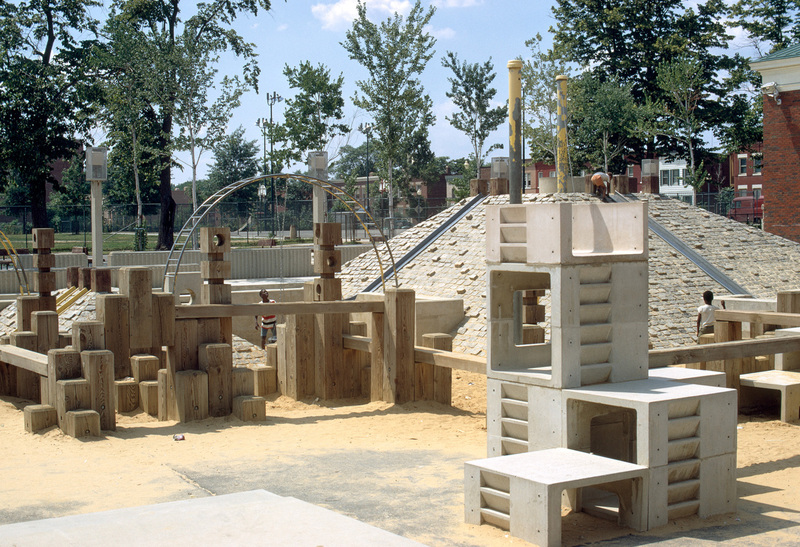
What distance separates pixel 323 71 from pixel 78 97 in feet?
39.2

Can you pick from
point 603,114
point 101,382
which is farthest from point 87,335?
point 603,114

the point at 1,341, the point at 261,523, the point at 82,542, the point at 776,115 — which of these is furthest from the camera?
the point at 776,115

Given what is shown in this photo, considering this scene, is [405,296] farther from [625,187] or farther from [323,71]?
[323,71]

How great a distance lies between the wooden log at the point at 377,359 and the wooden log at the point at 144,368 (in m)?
3.11

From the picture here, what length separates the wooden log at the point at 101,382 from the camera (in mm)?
9664

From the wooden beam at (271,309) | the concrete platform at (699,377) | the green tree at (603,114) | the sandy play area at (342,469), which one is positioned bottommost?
the sandy play area at (342,469)

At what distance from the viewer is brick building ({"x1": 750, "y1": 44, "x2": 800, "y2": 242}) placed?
3381 cm

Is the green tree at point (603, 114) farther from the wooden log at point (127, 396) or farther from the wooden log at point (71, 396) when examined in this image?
the wooden log at point (71, 396)

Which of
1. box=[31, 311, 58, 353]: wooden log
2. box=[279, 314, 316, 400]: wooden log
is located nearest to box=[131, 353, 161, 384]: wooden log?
box=[31, 311, 58, 353]: wooden log

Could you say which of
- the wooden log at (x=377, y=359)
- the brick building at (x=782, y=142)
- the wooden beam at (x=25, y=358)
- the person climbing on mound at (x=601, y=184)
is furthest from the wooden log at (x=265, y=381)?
the brick building at (x=782, y=142)

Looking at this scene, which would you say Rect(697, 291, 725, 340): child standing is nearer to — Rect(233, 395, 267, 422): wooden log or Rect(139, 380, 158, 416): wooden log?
Answer: Rect(233, 395, 267, 422): wooden log

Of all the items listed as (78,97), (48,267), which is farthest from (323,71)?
(48,267)

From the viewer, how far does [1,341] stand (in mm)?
13766

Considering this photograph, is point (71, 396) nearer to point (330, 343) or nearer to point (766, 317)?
point (330, 343)
